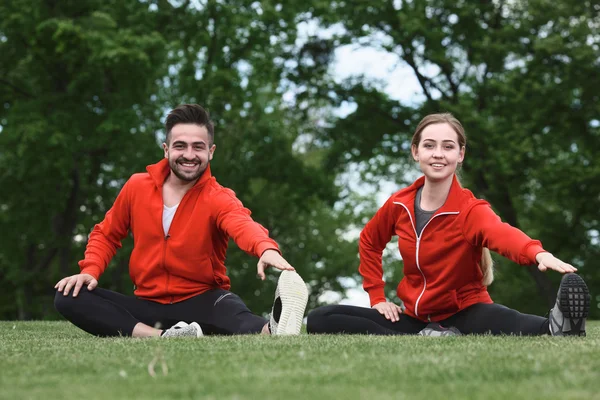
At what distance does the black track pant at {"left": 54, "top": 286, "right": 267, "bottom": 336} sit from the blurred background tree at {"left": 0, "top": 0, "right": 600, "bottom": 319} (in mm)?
12177

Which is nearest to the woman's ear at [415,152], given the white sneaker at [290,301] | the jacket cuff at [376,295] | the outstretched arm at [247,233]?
the jacket cuff at [376,295]

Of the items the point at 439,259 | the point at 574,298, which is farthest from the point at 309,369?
the point at 439,259

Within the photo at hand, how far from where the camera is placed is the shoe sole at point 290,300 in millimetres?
5383

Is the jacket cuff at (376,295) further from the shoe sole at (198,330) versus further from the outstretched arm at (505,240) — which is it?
the shoe sole at (198,330)

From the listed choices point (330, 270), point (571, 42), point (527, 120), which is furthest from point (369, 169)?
point (330, 270)

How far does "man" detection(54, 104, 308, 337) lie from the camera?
235 inches

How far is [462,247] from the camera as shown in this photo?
18.9 ft

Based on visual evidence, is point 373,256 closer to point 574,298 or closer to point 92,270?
point 574,298

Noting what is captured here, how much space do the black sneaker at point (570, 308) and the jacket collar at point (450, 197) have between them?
1.03 m

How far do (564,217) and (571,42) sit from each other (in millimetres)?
7551

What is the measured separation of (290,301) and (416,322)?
3.71ft

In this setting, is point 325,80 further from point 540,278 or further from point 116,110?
point 540,278

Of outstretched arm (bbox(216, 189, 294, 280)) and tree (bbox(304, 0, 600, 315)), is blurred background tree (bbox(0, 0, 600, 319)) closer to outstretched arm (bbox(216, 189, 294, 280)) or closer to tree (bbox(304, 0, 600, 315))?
tree (bbox(304, 0, 600, 315))

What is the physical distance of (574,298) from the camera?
4891mm
